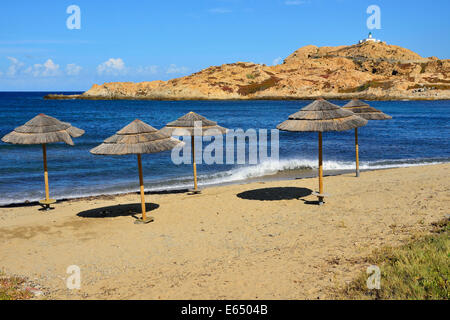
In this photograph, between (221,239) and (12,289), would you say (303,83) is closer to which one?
(221,239)

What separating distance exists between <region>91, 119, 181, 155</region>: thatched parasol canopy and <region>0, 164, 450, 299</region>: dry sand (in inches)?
76.5

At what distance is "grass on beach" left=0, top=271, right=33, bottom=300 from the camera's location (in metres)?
5.88

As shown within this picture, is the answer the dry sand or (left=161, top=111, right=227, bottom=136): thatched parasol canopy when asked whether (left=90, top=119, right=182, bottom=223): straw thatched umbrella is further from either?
(left=161, top=111, right=227, bottom=136): thatched parasol canopy

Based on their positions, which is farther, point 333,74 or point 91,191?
point 333,74

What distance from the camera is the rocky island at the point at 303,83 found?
96875 millimetres

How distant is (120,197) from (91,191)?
85.3 inches

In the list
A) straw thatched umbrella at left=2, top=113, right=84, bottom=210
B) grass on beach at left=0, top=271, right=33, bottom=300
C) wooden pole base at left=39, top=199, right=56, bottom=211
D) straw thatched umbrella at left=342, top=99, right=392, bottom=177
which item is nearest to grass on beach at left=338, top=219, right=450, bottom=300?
grass on beach at left=0, top=271, right=33, bottom=300

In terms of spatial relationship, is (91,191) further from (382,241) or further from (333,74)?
(333,74)

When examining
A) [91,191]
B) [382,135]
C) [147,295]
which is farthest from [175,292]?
[382,135]

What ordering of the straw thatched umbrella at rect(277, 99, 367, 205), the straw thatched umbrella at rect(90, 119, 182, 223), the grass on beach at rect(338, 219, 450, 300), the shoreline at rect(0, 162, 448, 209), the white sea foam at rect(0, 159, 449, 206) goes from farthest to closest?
the white sea foam at rect(0, 159, 449, 206)
the shoreline at rect(0, 162, 448, 209)
the straw thatched umbrella at rect(277, 99, 367, 205)
the straw thatched umbrella at rect(90, 119, 182, 223)
the grass on beach at rect(338, 219, 450, 300)

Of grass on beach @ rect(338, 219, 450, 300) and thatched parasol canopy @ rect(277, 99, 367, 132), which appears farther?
thatched parasol canopy @ rect(277, 99, 367, 132)

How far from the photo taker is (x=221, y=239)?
28.1ft

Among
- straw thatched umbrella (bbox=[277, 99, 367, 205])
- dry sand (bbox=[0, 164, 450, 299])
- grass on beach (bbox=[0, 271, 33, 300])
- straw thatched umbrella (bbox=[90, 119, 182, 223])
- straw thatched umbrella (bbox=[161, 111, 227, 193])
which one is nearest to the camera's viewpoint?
grass on beach (bbox=[0, 271, 33, 300])

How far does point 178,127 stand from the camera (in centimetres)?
Answer: 1267
